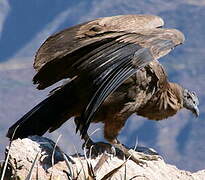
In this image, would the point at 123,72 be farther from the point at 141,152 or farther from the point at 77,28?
the point at 141,152

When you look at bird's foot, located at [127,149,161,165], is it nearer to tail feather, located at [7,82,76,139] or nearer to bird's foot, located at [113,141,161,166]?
bird's foot, located at [113,141,161,166]

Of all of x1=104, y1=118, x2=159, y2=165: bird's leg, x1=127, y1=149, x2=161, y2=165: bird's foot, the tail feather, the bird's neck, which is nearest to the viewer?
the tail feather

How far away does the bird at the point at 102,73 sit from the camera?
6.36m

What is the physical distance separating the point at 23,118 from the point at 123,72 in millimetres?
1048

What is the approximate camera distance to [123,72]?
259 inches

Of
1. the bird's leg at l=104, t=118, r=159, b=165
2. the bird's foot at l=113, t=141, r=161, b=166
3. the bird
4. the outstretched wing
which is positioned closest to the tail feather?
the bird

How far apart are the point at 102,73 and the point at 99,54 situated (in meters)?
0.21

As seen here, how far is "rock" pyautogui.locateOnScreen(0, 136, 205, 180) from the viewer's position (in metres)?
5.40

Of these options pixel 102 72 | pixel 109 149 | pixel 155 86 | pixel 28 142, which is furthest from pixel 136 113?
pixel 28 142

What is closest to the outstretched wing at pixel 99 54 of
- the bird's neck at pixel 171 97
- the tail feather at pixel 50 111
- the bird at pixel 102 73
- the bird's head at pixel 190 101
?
the bird at pixel 102 73

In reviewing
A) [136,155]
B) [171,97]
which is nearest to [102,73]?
[136,155]

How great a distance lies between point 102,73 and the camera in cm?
637

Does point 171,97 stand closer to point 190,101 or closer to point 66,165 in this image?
point 190,101

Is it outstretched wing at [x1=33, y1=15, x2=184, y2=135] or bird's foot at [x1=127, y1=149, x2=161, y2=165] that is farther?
bird's foot at [x1=127, y1=149, x2=161, y2=165]
